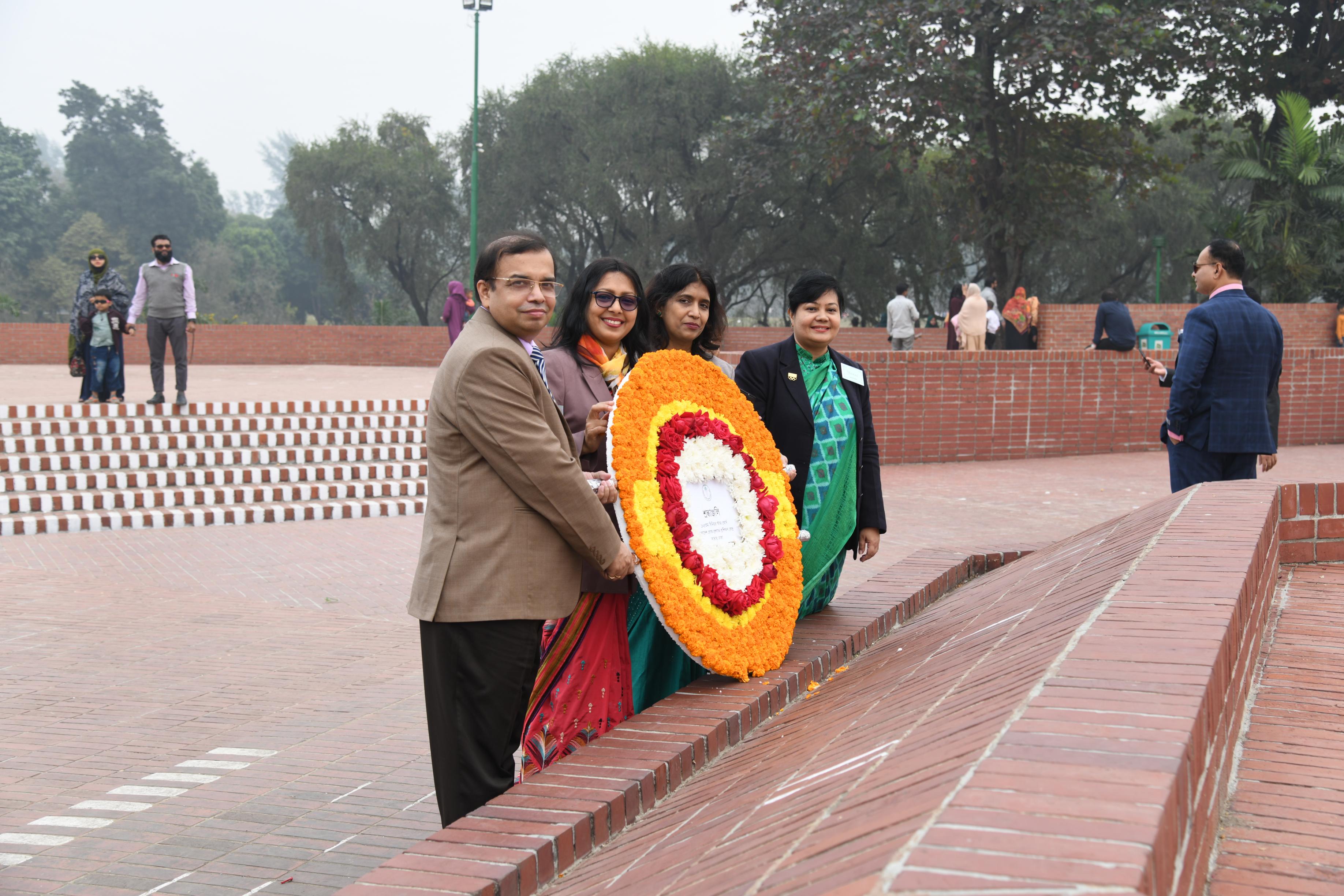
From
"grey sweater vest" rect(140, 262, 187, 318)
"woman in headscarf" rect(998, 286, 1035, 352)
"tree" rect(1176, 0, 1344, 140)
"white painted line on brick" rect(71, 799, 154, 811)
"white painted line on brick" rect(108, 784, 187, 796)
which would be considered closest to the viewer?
"white painted line on brick" rect(71, 799, 154, 811)

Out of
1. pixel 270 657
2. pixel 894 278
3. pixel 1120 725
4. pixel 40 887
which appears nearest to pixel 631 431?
pixel 1120 725

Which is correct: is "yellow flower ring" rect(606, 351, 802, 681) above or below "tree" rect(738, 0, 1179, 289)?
below

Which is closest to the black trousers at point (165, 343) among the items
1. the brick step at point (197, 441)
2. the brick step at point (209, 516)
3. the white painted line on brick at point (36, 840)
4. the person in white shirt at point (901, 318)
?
the brick step at point (197, 441)

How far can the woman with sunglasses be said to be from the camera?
11.0 feet

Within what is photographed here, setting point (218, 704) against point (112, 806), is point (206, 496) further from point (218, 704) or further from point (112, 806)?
point (112, 806)

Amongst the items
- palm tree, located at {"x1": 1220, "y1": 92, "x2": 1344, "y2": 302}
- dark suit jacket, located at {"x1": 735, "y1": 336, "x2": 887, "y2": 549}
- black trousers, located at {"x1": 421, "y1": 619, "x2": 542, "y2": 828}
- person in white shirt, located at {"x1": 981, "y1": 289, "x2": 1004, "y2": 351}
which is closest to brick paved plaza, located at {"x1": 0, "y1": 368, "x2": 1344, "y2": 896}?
black trousers, located at {"x1": 421, "y1": 619, "x2": 542, "y2": 828}

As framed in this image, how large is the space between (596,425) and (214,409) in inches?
442

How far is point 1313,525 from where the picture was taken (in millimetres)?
4566

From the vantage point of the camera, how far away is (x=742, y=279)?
3559cm

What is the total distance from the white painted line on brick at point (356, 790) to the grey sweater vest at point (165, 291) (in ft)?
31.1

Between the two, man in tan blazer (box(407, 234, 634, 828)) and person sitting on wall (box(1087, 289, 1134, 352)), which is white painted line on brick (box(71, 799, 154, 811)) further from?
person sitting on wall (box(1087, 289, 1134, 352))

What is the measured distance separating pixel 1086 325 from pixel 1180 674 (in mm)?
16502

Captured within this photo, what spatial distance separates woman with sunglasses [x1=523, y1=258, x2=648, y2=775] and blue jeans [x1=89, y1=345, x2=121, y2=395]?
37.1 feet

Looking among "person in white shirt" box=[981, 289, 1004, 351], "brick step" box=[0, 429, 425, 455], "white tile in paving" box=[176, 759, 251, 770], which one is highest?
"person in white shirt" box=[981, 289, 1004, 351]
